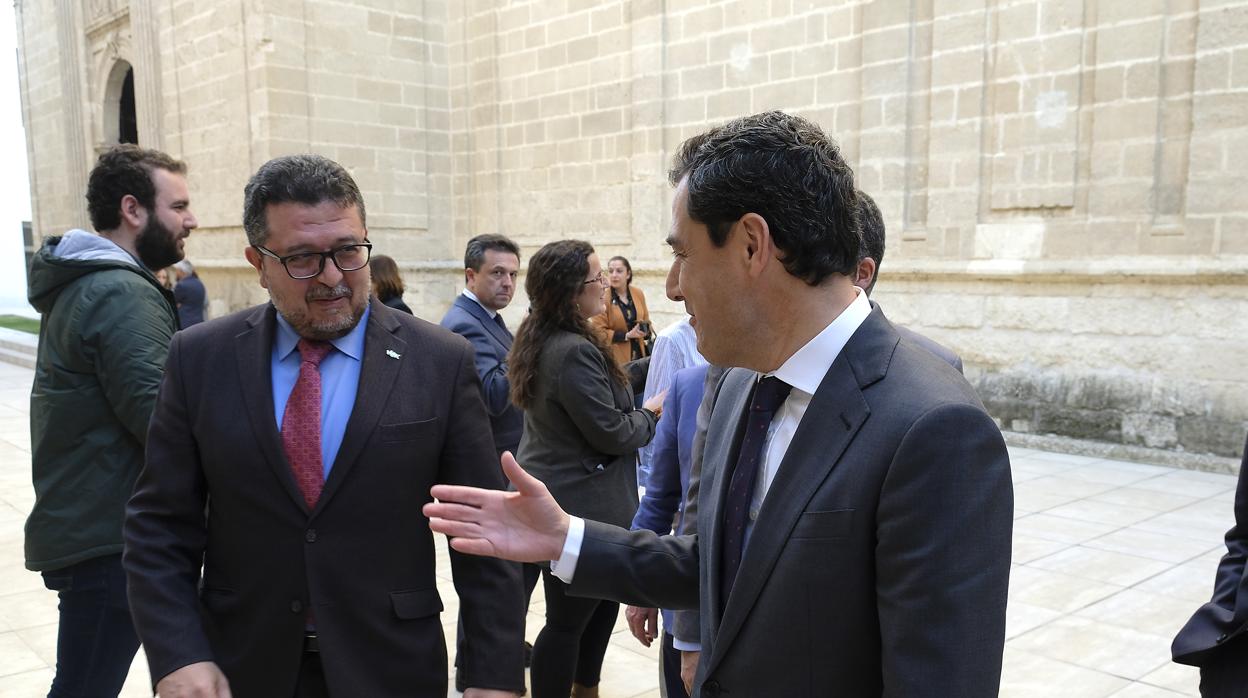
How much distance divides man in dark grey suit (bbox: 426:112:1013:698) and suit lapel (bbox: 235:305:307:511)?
48 cm

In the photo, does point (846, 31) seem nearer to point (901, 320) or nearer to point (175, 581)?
point (901, 320)

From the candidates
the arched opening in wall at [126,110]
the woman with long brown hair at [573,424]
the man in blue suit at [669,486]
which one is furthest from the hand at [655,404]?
the arched opening in wall at [126,110]

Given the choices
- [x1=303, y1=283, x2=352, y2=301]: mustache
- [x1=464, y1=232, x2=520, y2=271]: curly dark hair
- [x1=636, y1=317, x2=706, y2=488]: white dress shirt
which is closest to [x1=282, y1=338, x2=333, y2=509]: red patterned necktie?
[x1=303, y1=283, x2=352, y2=301]: mustache

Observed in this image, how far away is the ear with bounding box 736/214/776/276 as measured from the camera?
1315mm

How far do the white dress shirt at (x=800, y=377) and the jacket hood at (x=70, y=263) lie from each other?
207 centimetres

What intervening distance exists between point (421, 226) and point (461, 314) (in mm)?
9821

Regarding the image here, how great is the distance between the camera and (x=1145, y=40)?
7.01 meters

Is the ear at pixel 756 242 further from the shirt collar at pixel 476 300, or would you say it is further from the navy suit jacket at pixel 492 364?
the shirt collar at pixel 476 300

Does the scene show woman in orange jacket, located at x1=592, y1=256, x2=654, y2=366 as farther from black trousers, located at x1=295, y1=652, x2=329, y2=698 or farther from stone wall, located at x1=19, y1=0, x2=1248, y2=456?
black trousers, located at x1=295, y1=652, x2=329, y2=698

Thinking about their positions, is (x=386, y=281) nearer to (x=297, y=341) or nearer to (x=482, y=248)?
(x=482, y=248)

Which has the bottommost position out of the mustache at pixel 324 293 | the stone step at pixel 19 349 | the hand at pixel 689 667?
the stone step at pixel 19 349

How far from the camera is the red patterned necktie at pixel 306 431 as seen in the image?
1.88 meters

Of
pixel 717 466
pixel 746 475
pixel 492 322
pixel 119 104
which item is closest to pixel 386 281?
pixel 492 322

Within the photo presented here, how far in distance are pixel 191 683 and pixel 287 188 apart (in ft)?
3.32
